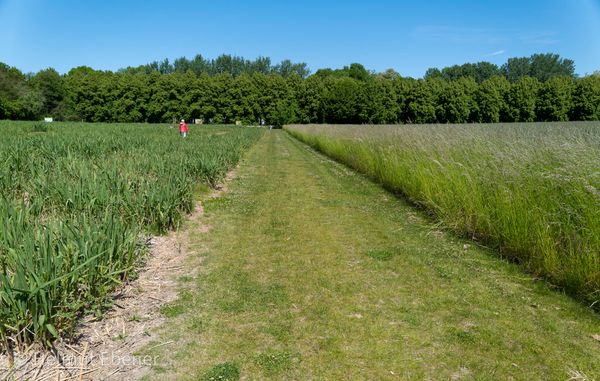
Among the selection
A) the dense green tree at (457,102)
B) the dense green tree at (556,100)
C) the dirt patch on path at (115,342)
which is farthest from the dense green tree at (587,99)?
the dirt patch on path at (115,342)

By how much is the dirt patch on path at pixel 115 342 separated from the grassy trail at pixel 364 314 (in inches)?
6.7

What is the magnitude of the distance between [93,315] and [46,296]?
0.63 metres

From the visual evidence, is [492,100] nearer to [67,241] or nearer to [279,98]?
[279,98]

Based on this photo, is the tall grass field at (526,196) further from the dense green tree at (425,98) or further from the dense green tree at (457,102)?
the dense green tree at (425,98)

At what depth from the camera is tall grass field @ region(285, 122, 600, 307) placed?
3.88m

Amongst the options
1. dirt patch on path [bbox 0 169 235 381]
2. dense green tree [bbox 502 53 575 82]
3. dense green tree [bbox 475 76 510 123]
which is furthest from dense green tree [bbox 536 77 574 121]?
dirt patch on path [bbox 0 169 235 381]

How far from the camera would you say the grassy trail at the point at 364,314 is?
9.00 feet

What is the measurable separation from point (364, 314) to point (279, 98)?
8034 cm

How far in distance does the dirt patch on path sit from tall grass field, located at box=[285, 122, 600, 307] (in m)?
4.12

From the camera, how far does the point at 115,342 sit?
2988 millimetres

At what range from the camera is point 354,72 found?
129250mm

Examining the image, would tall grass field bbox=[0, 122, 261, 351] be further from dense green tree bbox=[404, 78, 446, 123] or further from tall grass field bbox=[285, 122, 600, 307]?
dense green tree bbox=[404, 78, 446, 123]

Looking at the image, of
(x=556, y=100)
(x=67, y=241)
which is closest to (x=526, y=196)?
(x=67, y=241)

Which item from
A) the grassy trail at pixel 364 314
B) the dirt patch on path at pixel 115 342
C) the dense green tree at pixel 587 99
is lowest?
the grassy trail at pixel 364 314
